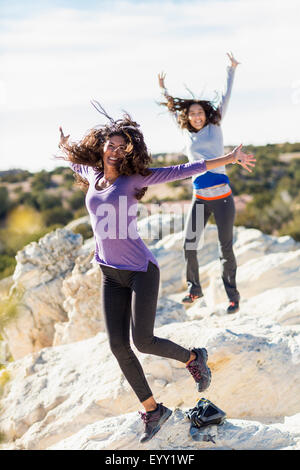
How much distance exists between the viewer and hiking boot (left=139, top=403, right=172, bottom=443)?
387 centimetres

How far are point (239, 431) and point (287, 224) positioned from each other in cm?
2280

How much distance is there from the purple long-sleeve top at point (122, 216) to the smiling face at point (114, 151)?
138mm

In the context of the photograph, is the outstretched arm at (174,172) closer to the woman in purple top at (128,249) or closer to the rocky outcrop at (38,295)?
the woman in purple top at (128,249)

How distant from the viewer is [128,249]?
3.68m

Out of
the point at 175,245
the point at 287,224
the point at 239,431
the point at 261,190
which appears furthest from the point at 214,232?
the point at 261,190

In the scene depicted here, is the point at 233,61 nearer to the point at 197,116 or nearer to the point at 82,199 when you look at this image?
the point at 197,116

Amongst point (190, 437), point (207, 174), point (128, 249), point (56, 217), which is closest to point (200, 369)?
point (190, 437)

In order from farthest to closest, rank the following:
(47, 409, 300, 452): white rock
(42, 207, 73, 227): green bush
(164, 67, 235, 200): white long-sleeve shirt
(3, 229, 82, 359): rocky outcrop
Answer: (42, 207, 73, 227): green bush, (3, 229, 82, 359): rocky outcrop, (164, 67, 235, 200): white long-sleeve shirt, (47, 409, 300, 452): white rock

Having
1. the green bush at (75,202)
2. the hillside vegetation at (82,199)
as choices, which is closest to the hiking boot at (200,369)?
the hillside vegetation at (82,199)

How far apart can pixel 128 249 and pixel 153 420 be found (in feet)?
4.51

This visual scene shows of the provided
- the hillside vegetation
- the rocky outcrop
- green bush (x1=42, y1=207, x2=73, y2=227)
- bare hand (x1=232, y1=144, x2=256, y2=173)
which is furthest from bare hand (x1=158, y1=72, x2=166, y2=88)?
green bush (x1=42, y1=207, x2=73, y2=227)

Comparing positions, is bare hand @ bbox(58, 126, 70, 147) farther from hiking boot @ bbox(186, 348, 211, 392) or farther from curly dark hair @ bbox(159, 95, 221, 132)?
hiking boot @ bbox(186, 348, 211, 392)

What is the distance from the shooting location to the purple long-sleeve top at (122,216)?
142 inches

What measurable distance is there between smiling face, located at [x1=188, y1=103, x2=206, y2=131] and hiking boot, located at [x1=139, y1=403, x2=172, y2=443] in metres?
3.11
